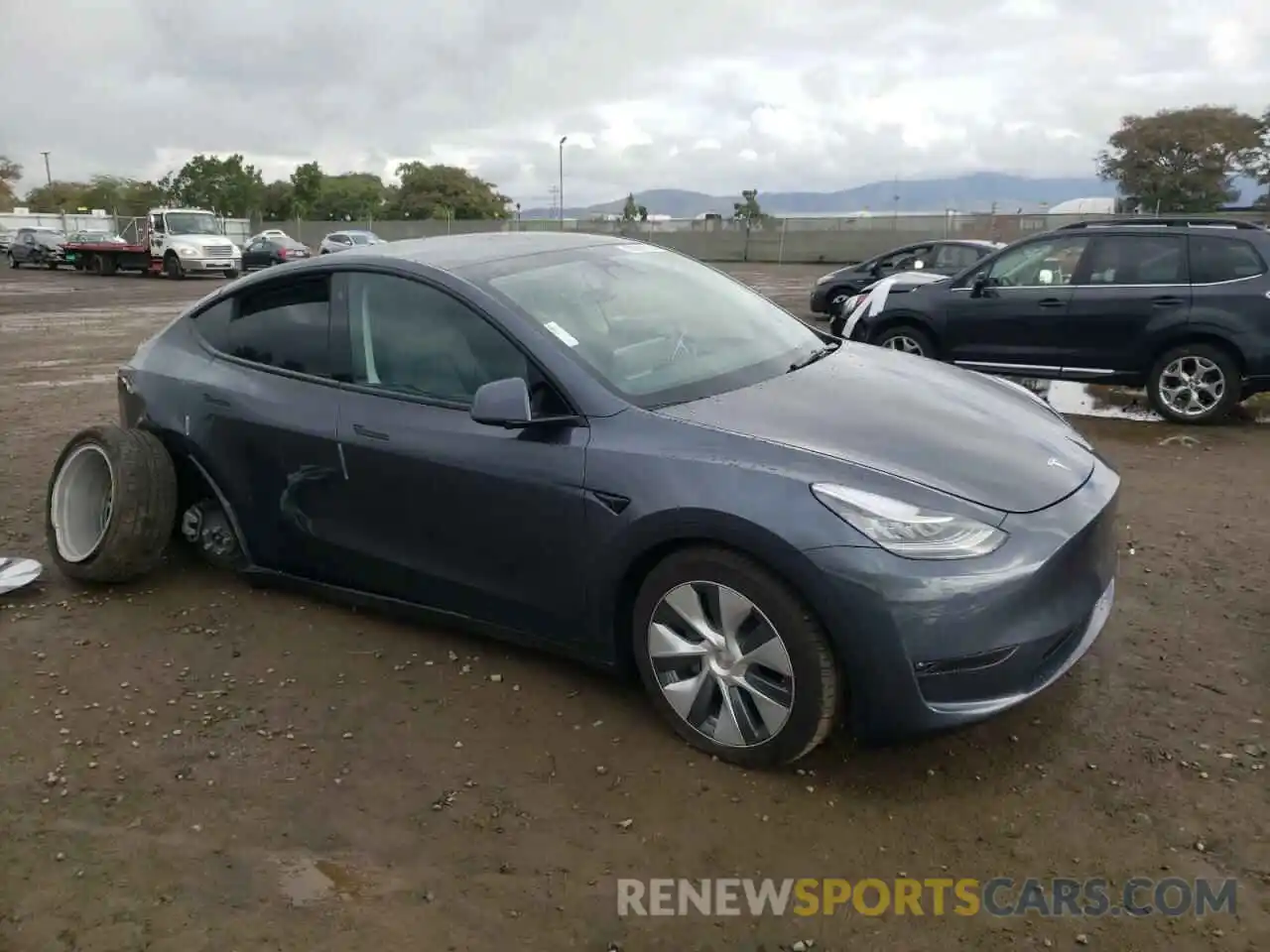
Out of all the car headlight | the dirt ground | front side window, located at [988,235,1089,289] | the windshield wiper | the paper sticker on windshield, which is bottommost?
the dirt ground

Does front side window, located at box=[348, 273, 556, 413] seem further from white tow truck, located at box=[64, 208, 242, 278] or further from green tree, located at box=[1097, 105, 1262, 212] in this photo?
green tree, located at box=[1097, 105, 1262, 212]

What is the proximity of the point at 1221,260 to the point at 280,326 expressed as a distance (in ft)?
24.0

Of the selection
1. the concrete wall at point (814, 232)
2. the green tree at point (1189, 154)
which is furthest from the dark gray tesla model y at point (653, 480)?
the green tree at point (1189, 154)

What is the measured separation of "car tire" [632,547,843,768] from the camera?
2973 mm

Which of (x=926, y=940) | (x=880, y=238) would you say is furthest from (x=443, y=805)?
(x=880, y=238)

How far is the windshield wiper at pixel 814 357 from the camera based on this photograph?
3.98m

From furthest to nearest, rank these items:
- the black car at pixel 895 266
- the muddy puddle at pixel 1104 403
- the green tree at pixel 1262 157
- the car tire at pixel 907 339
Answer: the green tree at pixel 1262 157 < the black car at pixel 895 266 < the car tire at pixel 907 339 < the muddy puddle at pixel 1104 403

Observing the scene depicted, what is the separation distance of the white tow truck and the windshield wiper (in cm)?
3203


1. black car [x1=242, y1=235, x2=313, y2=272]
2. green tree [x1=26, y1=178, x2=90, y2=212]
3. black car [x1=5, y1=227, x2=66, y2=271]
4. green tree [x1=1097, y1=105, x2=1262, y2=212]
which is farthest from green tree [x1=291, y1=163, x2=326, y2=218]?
green tree [x1=1097, y1=105, x2=1262, y2=212]

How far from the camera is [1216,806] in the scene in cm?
297

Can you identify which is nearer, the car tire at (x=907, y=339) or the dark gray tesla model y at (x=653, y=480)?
the dark gray tesla model y at (x=653, y=480)

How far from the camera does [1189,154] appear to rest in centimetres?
6531

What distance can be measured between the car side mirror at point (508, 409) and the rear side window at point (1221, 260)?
22.6 ft

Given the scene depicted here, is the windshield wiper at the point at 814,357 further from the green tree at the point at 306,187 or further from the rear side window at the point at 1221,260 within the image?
the green tree at the point at 306,187
